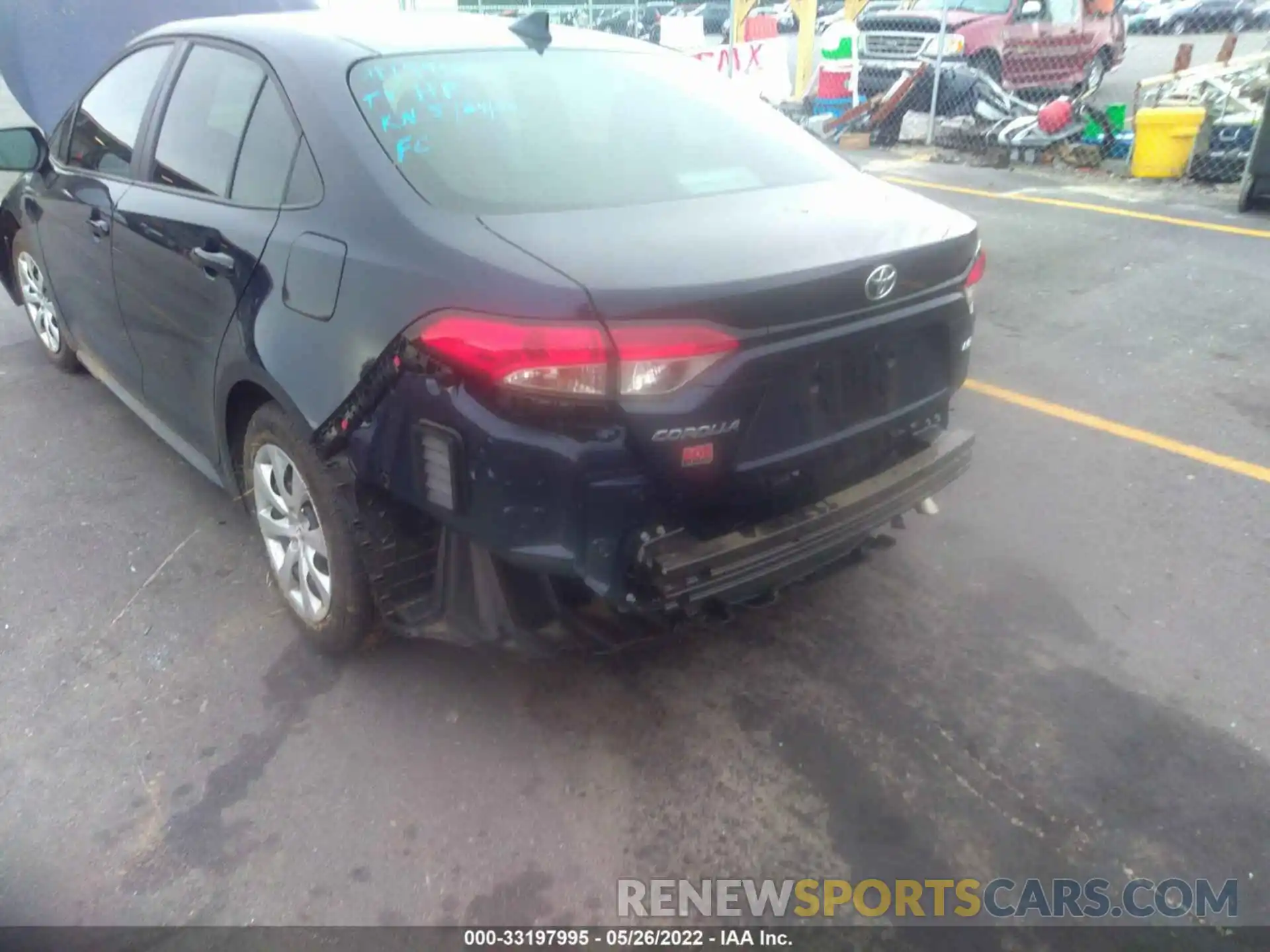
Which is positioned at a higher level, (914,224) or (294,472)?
(914,224)

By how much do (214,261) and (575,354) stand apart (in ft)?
4.76

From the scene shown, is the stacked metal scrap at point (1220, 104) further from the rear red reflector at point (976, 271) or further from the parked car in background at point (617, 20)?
the parked car in background at point (617, 20)

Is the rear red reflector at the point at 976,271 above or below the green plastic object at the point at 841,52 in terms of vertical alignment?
above

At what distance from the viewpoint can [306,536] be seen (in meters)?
2.95

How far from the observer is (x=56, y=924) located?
2219mm

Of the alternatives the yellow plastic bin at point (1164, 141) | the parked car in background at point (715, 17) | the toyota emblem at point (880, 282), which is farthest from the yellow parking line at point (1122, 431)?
the parked car in background at point (715, 17)

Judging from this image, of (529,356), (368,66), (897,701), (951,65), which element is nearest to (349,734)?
(529,356)

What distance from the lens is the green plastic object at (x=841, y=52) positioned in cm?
1270

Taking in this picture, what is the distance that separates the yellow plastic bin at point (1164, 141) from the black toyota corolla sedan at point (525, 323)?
7.82 m

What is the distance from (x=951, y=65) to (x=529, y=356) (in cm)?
1129

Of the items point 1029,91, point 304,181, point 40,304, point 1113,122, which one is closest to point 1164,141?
point 1113,122

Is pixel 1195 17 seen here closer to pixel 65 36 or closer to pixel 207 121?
pixel 65 36

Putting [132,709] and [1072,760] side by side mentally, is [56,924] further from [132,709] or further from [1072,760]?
[1072,760]

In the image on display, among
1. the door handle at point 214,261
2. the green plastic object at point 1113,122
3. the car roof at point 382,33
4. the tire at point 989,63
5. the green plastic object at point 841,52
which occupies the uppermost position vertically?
the car roof at point 382,33
